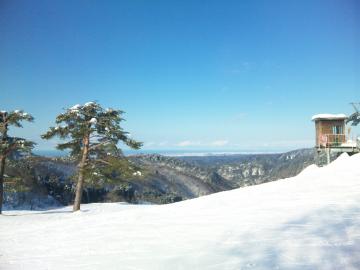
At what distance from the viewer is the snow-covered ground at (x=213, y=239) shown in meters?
6.17

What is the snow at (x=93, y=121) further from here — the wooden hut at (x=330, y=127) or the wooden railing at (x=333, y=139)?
the wooden hut at (x=330, y=127)

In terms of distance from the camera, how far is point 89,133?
24203 millimetres

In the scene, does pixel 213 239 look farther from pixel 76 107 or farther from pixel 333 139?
pixel 333 139

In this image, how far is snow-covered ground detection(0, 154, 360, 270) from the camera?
20.2 ft

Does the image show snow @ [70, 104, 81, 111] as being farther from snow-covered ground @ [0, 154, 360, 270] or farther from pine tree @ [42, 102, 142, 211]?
snow-covered ground @ [0, 154, 360, 270]

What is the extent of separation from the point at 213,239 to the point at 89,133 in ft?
60.4

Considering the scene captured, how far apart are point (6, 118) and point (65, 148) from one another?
4.61 metres

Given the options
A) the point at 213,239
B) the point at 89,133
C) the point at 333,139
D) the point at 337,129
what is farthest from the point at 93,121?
the point at 337,129

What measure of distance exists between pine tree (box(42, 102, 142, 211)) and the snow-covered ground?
12.9 metres

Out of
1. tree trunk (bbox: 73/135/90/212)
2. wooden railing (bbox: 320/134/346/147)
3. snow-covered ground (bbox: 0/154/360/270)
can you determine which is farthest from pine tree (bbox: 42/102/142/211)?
wooden railing (bbox: 320/134/346/147)

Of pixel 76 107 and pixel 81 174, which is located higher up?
pixel 76 107

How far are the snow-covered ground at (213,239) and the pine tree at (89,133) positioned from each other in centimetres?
1285

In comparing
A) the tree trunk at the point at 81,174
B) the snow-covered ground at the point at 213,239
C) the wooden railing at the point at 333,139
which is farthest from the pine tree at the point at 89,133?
the wooden railing at the point at 333,139

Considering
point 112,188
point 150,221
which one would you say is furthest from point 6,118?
point 112,188
